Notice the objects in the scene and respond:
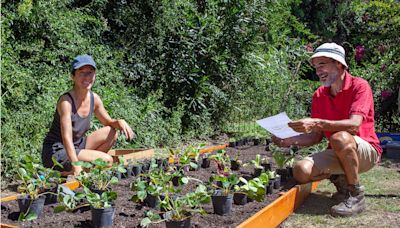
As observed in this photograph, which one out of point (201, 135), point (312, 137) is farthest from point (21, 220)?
point (201, 135)

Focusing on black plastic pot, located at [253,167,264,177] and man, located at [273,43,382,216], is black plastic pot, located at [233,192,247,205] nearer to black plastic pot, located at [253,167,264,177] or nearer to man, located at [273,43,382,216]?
man, located at [273,43,382,216]

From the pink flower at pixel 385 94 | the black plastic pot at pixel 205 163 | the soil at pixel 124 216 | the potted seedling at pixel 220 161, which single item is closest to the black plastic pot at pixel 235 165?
the potted seedling at pixel 220 161

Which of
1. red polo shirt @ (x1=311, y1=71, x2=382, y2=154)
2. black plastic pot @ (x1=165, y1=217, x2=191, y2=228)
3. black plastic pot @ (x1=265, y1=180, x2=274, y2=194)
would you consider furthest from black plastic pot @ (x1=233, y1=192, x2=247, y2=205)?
red polo shirt @ (x1=311, y1=71, x2=382, y2=154)

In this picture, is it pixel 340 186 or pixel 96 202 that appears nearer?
pixel 96 202

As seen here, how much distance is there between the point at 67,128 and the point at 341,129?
6.89ft

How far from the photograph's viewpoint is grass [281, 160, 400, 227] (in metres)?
3.30

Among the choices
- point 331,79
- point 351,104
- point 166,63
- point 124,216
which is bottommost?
point 124,216

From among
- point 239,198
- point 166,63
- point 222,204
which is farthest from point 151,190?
point 166,63

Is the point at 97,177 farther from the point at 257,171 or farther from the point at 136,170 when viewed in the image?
A: the point at 257,171

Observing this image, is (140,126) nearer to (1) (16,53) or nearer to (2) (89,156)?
(1) (16,53)

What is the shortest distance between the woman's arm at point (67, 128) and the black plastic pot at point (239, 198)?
4.11 ft

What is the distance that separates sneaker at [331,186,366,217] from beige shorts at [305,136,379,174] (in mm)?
202

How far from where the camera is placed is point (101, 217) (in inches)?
105

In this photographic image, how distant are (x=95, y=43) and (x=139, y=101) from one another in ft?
3.39
